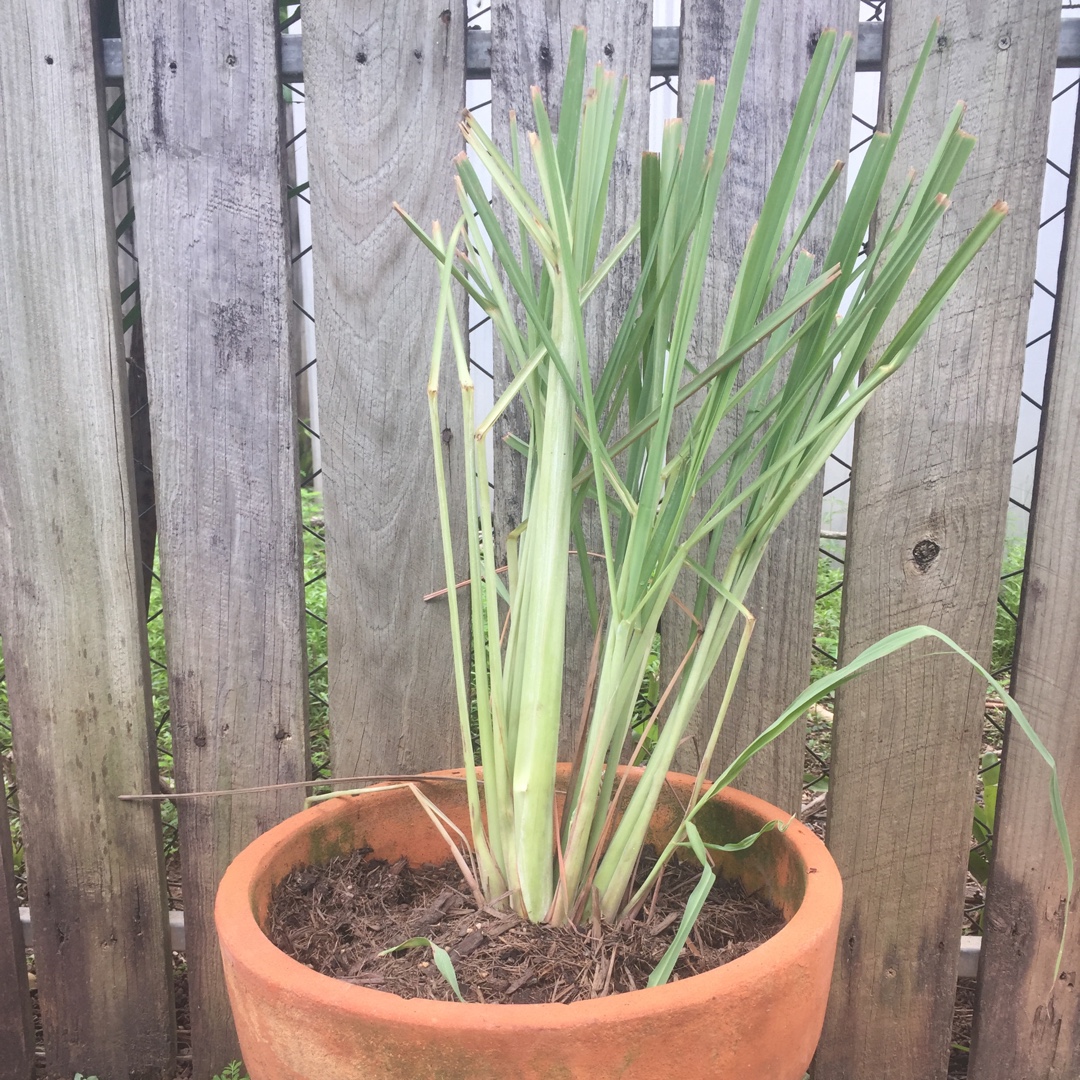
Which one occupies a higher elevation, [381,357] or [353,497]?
[381,357]

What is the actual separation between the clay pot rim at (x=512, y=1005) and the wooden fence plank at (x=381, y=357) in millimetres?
407

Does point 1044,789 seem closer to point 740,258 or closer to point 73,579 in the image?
point 740,258

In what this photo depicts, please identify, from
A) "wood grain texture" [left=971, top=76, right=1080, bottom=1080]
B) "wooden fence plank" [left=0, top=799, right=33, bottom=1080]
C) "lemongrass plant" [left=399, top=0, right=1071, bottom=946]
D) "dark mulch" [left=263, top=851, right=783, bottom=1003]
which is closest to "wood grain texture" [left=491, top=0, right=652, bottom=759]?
"lemongrass plant" [left=399, top=0, right=1071, bottom=946]

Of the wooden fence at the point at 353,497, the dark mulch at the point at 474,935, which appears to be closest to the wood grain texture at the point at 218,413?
the wooden fence at the point at 353,497

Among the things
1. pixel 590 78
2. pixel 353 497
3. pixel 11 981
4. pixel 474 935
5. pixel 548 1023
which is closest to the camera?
pixel 548 1023

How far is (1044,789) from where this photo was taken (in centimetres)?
113

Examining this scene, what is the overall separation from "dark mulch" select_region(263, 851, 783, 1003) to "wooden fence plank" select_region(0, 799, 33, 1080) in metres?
0.65

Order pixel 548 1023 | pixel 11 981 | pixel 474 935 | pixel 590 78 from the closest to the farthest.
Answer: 1. pixel 548 1023
2. pixel 474 935
3. pixel 590 78
4. pixel 11 981

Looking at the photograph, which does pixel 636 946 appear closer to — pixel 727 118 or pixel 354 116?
pixel 727 118

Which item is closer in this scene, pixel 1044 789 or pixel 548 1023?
pixel 548 1023

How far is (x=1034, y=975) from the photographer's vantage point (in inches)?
46.5

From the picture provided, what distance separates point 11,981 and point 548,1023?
3.46 feet

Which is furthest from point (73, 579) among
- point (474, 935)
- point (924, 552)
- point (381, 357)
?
point (924, 552)

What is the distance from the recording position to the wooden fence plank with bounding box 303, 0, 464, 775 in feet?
3.38
